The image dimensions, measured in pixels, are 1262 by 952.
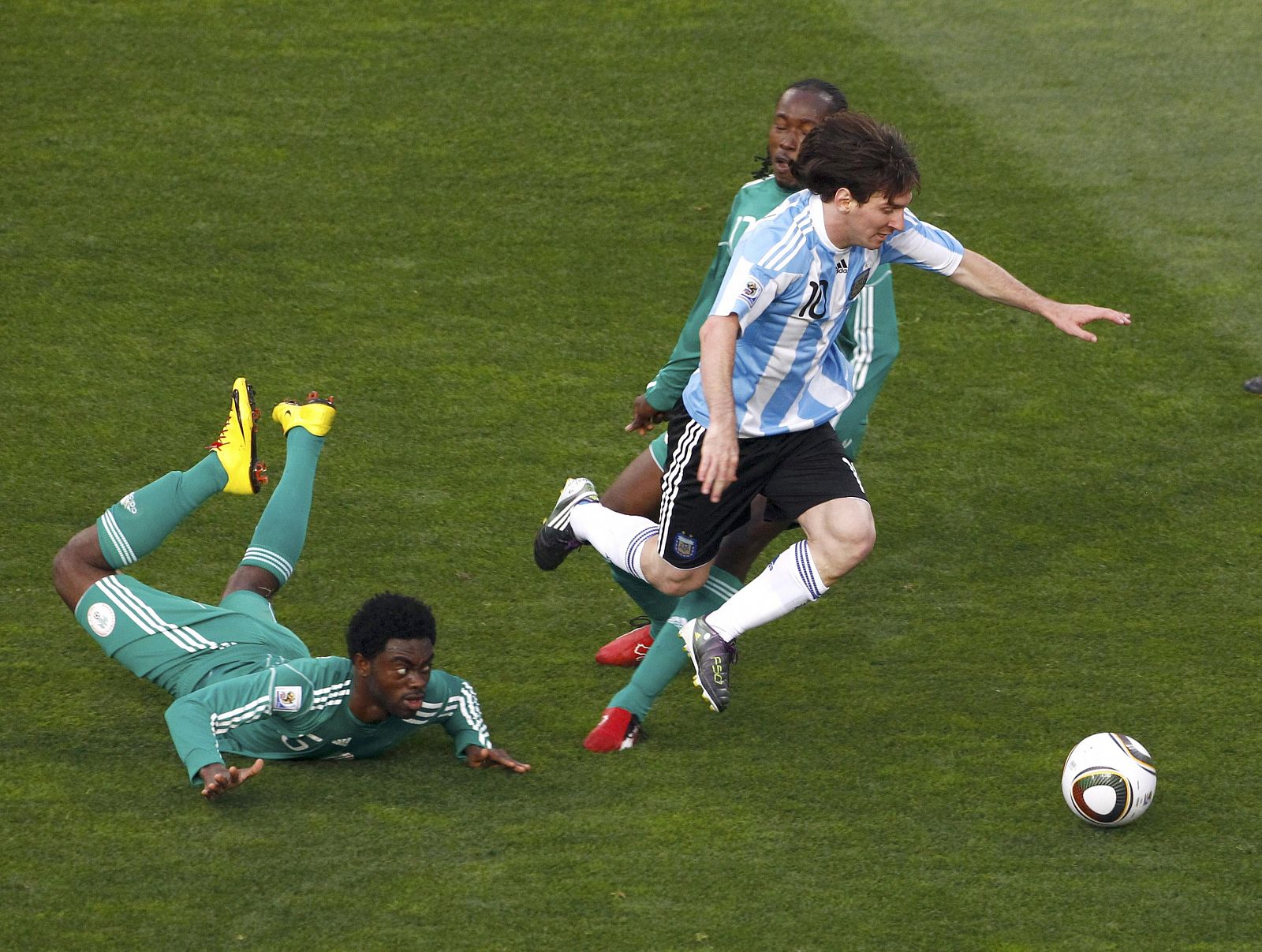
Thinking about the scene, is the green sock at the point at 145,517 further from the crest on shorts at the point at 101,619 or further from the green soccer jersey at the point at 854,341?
the green soccer jersey at the point at 854,341

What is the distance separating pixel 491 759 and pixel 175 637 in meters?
1.12

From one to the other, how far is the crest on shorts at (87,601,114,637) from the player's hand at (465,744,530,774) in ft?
4.08

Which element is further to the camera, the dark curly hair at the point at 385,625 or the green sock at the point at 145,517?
the green sock at the point at 145,517

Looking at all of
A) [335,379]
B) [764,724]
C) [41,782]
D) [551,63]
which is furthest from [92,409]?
[551,63]

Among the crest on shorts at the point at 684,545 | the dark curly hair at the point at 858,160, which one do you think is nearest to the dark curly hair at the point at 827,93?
the dark curly hair at the point at 858,160

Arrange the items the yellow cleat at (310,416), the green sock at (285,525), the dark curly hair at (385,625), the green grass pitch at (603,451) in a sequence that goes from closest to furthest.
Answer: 1. the green grass pitch at (603,451)
2. the dark curly hair at (385,625)
3. the green sock at (285,525)
4. the yellow cleat at (310,416)

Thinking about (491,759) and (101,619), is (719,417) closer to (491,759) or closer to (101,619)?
(491,759)

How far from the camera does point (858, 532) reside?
4879mm

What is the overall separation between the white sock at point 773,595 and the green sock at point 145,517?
69.0 inches

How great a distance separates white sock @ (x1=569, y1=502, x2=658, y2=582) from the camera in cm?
529

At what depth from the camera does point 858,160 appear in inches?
185

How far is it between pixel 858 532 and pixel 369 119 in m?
6.20

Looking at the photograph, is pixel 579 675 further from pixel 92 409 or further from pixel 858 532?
pixel 92 409

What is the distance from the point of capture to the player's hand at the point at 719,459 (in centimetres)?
463
